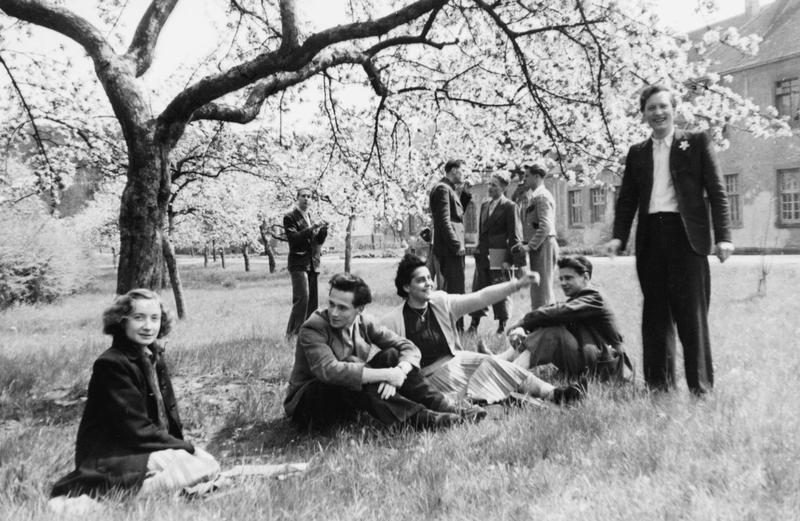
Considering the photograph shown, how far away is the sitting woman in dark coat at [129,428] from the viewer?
9.59ft

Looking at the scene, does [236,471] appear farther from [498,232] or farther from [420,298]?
[498,232]

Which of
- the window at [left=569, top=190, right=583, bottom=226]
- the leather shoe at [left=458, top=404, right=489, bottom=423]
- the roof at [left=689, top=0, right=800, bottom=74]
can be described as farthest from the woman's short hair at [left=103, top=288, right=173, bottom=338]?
the window at [left=569, top=190, right=583, bottom=226]

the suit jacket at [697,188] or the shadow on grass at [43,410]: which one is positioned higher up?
the suit jacket at [697,188]

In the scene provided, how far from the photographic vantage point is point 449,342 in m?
4.75

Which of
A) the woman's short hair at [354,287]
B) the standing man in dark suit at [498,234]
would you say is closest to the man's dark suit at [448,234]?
the standing man in dark suit at [498,234]

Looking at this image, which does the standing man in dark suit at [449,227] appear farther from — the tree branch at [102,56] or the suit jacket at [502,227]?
the tree branch at [102,56]

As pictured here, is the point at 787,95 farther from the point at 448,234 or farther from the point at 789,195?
the point at 448,234

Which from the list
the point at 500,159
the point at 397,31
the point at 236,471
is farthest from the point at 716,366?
the point at 397,31

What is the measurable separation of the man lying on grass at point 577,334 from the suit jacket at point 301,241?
386cm

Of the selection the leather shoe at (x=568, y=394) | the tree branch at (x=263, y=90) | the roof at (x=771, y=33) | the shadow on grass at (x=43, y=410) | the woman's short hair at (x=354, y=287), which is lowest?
the shadow on grass at (x=43, y=410)

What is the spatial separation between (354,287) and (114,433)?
1.73 metres

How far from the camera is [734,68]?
92.5ft

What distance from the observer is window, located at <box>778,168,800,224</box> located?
84.9ft

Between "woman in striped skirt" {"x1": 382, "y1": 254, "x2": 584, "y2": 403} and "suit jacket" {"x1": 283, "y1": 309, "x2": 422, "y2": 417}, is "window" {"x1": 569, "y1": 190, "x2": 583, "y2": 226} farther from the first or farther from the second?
"suit jacket" {"x1": 283, "y1": 309, "x2": 422, "y2": 417}
